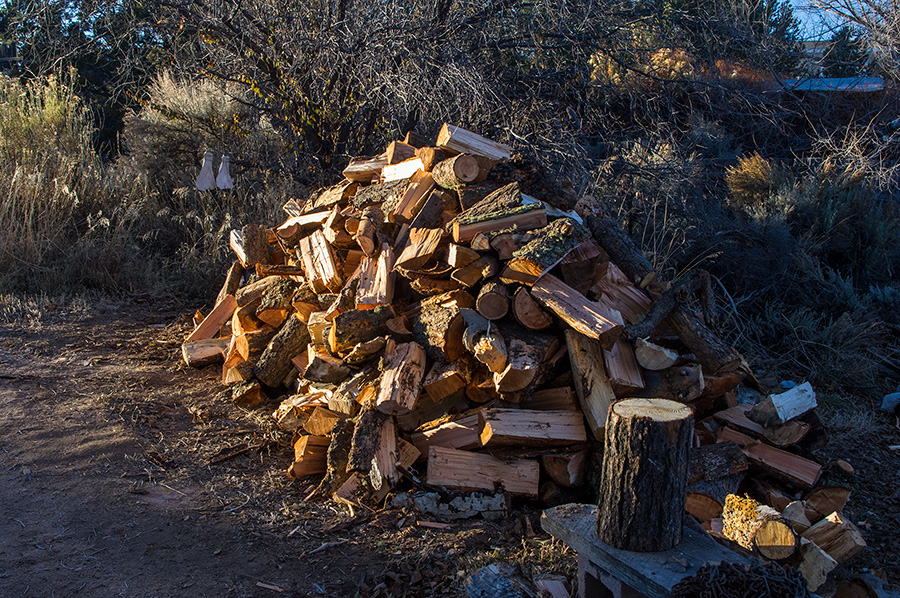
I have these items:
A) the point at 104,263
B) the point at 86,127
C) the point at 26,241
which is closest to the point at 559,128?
the point at 104,263

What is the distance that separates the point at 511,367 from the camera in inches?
120

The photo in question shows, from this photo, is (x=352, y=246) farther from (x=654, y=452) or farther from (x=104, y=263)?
(x=104, y=263)

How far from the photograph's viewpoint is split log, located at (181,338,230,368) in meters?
4.77

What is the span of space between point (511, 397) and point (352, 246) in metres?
1.85

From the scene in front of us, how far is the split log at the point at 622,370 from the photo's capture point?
3211 mm

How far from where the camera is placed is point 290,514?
2.98m

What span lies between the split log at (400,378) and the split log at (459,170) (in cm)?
112

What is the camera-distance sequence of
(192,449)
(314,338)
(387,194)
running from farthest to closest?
(387,194) → (314,338) → (192,449)

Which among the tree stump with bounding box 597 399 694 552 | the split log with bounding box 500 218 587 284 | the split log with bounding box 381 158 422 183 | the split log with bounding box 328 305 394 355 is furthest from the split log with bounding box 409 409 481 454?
the split log with bounding box 381 158 422 183

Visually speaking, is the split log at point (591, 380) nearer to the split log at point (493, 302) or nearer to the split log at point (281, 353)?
the split log at point (493, 302)

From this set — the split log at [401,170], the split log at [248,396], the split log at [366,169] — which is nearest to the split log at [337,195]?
the split log at [366,169]

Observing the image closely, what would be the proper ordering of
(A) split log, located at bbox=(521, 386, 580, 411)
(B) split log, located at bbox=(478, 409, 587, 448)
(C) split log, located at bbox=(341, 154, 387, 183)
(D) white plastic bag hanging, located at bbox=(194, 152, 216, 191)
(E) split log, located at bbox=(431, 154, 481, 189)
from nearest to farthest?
1. (B) split log, located at bbox=(478, 409, 587, 448)
2. (A) split log, located at bbox=(521, 386, 580, 411)
3. (E) split log, located at bbox=(431, 154, 481, 189)
4. (C) split log, located at bbox=(341, 154, 387, 183)
5. (D) white plastic bag hanging, located at bbox=(194, 152, 216, 191)

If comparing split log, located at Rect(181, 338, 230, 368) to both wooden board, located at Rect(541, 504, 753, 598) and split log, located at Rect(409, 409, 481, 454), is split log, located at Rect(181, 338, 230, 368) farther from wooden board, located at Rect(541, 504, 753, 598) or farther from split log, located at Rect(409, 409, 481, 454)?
wooden board, located at Rect(541, 504, 753, 598)

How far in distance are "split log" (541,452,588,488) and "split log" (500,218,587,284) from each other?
0.94 m
